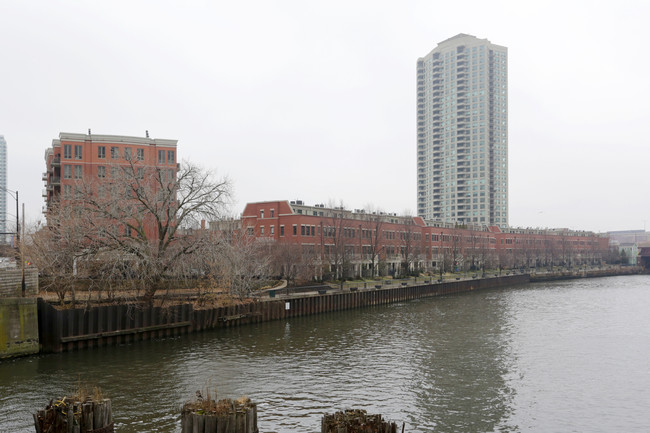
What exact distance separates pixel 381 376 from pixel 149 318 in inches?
809

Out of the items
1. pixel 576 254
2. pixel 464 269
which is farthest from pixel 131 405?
pixel 576 254

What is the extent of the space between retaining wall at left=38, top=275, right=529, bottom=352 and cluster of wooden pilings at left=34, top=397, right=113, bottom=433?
2108 cm

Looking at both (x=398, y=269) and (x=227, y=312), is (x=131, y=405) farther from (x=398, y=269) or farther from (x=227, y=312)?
(x=398, y=269)

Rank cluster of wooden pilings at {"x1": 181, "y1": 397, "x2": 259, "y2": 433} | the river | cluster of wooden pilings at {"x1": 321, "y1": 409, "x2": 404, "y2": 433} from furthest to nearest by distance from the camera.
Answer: the river < cluster of wooden pilings at {"x1": 181, "y1": 397, "x2": 259, "y2": 433} < cluster of wooden pilings at {"x1": 321, "y1": 409, "x2": 404, "y2": 433}

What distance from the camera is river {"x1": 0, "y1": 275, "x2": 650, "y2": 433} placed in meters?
22.1

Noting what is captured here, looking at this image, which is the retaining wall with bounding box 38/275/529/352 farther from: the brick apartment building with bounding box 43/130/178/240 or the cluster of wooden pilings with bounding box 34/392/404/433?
the brick apartment building with bounding box 43/130/178/240

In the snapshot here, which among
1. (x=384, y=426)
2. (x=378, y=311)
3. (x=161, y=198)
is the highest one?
(x=161, y=198)

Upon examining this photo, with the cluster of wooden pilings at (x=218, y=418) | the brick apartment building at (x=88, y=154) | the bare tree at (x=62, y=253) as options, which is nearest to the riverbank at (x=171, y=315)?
the bare tree at (x=62, y=253)

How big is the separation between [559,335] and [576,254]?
6156 inches

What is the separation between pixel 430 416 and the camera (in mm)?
22297

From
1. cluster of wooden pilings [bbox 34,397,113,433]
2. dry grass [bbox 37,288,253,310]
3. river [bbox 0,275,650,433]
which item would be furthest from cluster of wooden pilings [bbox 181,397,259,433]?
dry grass [bbox 37,288,253,310]

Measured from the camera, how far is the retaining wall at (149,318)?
33.9m

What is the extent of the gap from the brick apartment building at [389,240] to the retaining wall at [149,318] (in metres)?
16.4

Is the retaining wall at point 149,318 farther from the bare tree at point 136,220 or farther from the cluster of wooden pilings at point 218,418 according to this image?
the cluster of wooden pilings at point 218,418
